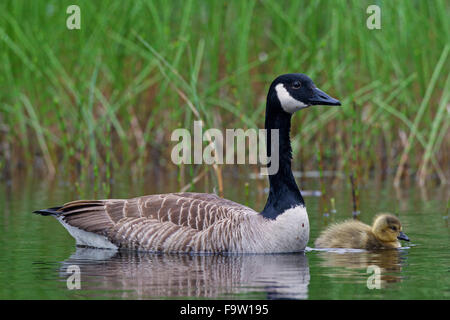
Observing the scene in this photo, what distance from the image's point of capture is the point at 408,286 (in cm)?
824

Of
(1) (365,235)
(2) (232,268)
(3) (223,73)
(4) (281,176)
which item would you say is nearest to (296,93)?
(4) (281,176)

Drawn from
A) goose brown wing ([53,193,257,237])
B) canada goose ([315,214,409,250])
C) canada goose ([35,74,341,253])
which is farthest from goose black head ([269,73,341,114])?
canada goose ([315,214,409,250])

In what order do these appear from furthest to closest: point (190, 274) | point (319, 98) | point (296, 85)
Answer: point (296, 85)
point (319, 98)
point (190, 274)

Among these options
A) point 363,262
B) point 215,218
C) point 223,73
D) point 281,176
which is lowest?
point 363,262

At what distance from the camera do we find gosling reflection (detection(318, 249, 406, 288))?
887cm

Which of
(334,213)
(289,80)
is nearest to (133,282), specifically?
(289,80)

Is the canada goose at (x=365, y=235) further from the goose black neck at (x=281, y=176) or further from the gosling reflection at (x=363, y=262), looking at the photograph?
the goose black neck at (x=281, y=176)

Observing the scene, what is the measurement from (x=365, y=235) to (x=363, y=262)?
1.15 meters

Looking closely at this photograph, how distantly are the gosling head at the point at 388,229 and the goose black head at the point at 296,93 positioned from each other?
1698mm

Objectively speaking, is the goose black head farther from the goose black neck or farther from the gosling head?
the gosling head

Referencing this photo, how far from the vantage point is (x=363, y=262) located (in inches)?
391

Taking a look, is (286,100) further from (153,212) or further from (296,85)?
(153,212)
